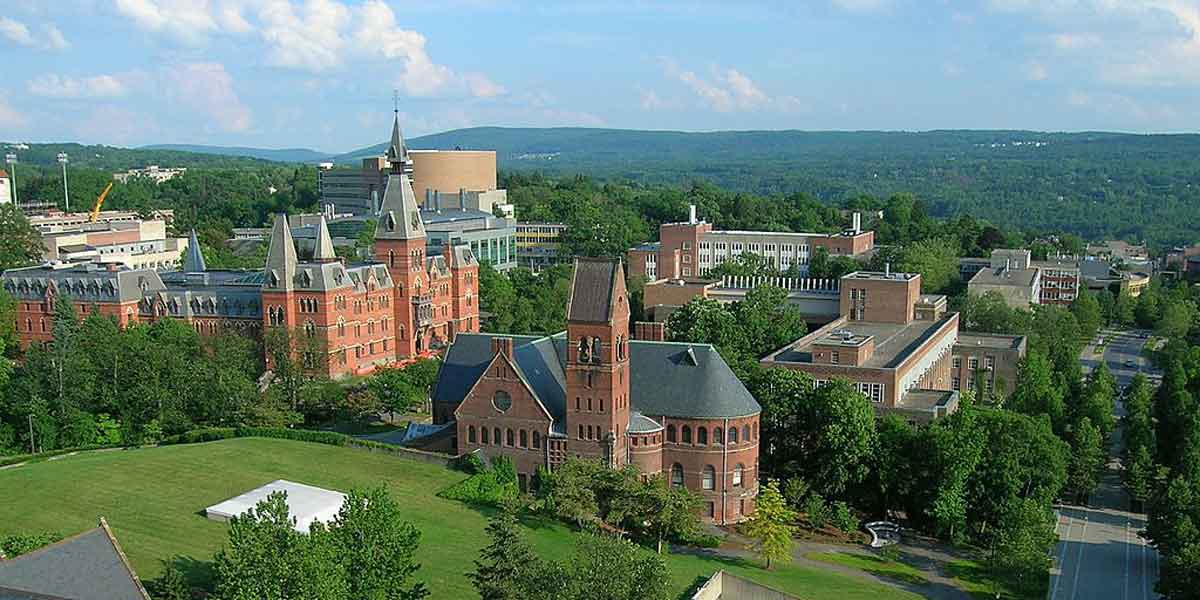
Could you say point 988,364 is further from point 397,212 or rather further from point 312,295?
point 312,295

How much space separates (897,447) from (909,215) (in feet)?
399

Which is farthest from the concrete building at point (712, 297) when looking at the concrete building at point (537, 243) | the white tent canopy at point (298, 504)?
the white tent canopy at point (298, 504)

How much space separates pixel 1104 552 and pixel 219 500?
147 ft

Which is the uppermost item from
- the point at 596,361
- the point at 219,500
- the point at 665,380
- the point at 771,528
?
the point at 596,361

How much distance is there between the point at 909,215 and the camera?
572ft

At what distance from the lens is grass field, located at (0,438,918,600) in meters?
44.7

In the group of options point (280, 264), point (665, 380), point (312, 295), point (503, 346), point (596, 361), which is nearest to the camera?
point (596, 361)

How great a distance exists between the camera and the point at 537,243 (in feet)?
549

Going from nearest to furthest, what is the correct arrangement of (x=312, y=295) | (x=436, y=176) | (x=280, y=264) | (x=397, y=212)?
1. (x=280, y=264)
2. (x=312, y=295)
3. (x=397, y=212)
4. (x=436, y=176)

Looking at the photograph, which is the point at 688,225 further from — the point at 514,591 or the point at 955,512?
the point at 514,591

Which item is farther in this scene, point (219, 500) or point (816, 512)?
point (816, 512)

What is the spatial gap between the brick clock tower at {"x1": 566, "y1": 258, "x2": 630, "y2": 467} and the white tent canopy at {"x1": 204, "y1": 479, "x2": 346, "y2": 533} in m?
13.1

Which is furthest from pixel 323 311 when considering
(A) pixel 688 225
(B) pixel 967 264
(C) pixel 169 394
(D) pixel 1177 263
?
(D) pixel 1177 263

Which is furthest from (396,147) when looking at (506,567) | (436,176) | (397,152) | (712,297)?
(436,176)
